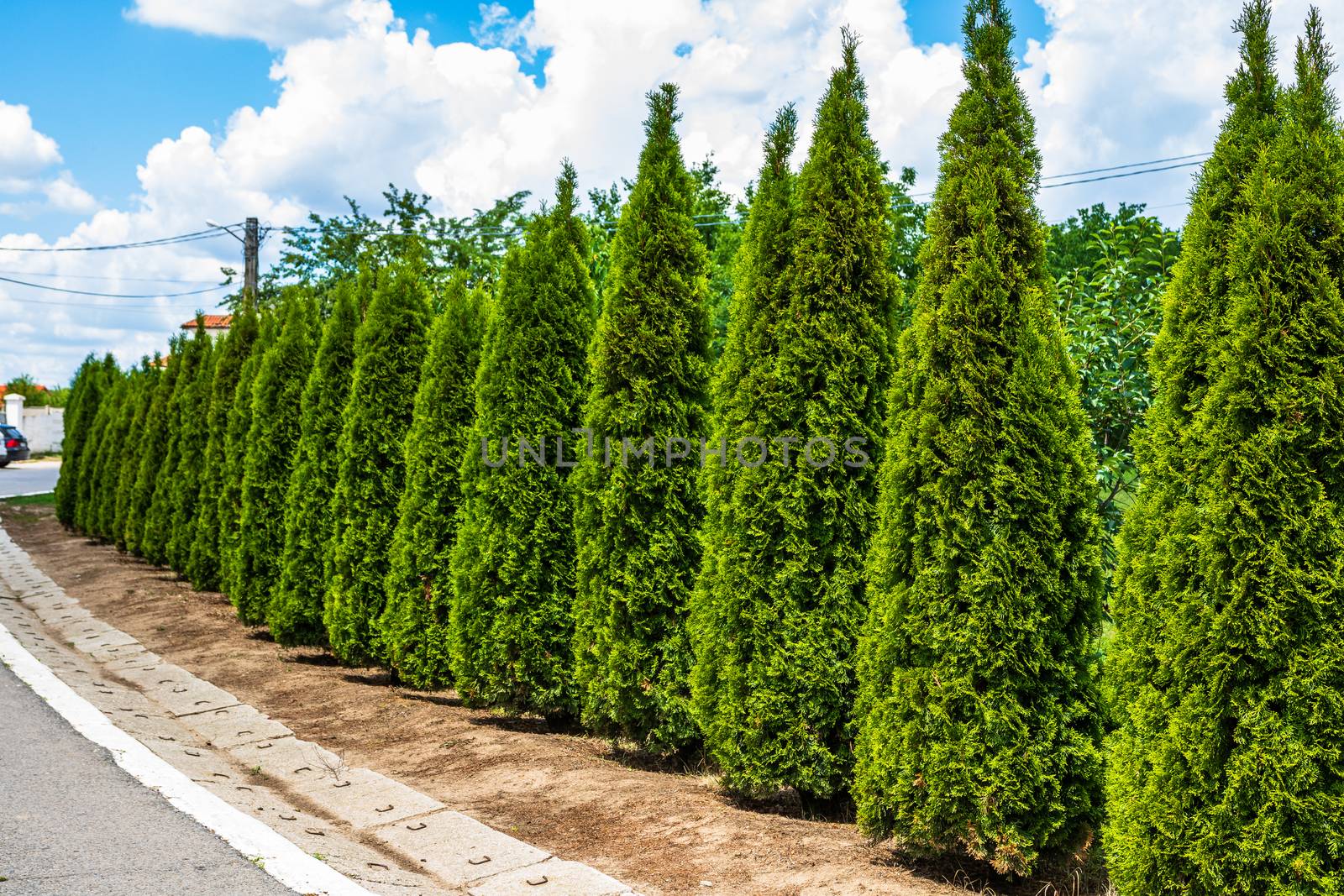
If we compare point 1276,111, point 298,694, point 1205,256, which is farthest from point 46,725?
point 1276,111

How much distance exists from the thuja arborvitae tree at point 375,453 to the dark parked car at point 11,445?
4501 cm

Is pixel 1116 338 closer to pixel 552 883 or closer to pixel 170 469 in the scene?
pixel 552 883

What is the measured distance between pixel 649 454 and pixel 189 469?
1187 centimetres

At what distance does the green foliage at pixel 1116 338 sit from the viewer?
6113mm

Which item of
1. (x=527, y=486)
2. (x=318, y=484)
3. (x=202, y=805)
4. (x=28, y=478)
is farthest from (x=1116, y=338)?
(x=28, y=478)

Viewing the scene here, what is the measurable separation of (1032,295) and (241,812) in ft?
16.6

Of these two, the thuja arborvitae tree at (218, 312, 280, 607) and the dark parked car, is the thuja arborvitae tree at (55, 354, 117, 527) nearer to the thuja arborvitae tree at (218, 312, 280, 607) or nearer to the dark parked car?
the thuja arborvitae tree at (218, 312, 280, 607)

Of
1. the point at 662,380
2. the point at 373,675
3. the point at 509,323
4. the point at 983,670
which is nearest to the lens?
the point at 983,670

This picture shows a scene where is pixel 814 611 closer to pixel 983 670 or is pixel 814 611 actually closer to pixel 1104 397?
pixel 983 670

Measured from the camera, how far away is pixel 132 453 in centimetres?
1959

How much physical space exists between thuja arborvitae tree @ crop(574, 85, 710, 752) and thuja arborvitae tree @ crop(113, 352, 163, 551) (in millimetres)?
15098

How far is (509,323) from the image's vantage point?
26.5 feet

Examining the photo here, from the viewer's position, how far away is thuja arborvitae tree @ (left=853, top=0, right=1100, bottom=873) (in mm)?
4484

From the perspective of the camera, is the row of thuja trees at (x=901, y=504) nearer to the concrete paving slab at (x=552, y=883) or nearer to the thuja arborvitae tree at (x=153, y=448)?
the concrete paving slab at (x=552, y=883)
